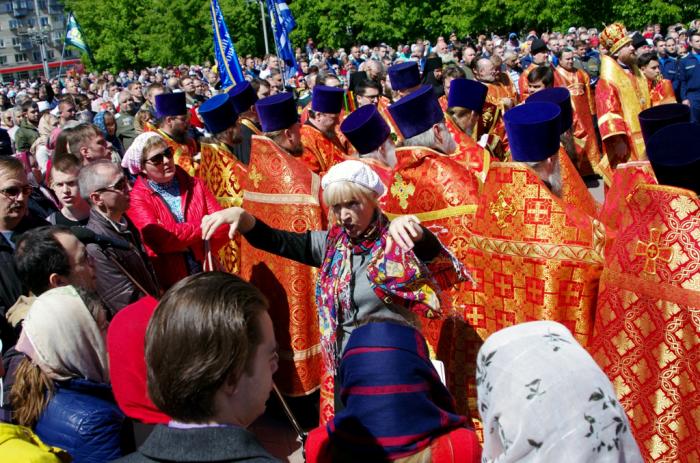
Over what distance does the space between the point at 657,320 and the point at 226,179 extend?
3.34 metres

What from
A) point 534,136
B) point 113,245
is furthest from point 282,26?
point 534,136

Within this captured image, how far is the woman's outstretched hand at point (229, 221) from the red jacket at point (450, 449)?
1.36 m

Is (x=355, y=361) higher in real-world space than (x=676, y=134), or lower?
lower

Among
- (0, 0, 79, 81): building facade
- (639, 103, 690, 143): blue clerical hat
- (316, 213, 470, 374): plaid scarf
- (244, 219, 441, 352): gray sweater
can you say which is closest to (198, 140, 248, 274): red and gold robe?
(244, 219, 441, 352): gray sweater

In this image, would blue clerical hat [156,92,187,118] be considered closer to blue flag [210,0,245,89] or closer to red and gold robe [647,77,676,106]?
blue flag [210,0,245,89]

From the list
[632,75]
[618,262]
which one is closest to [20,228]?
[618,262]

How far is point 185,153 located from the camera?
21.5 feet

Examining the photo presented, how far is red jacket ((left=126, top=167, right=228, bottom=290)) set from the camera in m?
4.52

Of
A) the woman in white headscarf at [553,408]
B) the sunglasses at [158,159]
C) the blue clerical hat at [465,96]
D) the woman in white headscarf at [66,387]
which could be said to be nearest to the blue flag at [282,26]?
the blue clerical hat at [465,96]

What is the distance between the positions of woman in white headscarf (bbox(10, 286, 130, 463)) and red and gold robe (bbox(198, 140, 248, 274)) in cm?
258

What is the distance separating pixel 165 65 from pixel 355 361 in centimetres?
4210

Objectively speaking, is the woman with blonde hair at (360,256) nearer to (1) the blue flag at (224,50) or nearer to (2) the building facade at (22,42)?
(1) the blue flag at (224,50)

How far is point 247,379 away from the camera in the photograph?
1.83 metres

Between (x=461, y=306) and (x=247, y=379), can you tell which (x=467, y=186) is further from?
(x=247, y=379)
